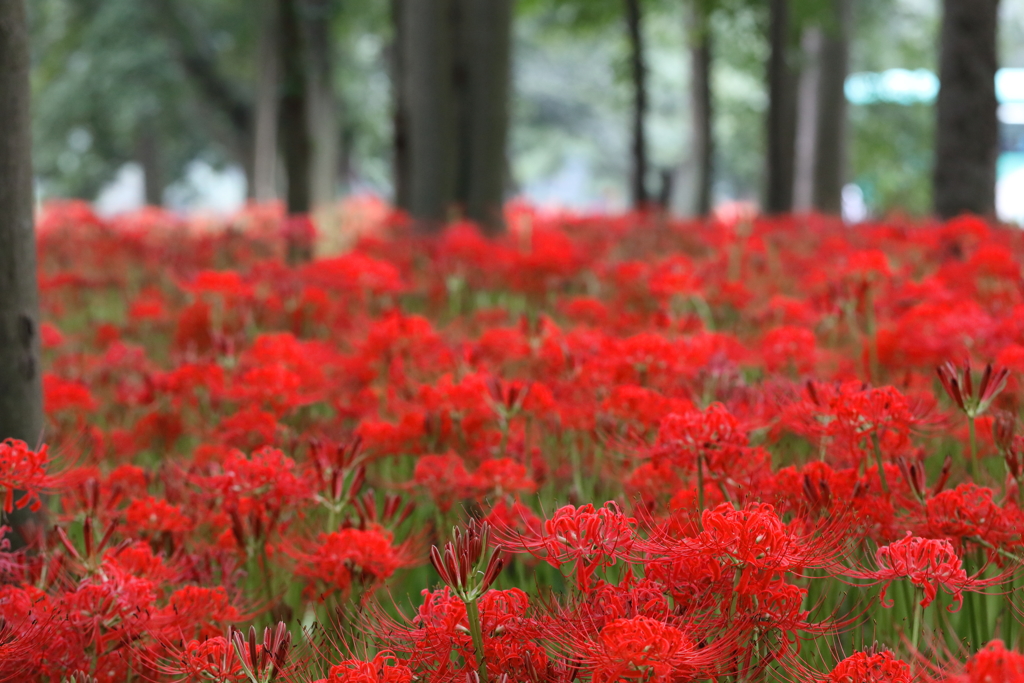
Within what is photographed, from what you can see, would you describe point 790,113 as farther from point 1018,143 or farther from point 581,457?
point 1018,143

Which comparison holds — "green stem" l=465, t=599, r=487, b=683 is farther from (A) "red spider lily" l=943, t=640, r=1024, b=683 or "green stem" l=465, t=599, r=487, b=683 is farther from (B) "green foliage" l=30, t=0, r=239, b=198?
(B) "green foliage" l=30, t=0, r=239, b=198

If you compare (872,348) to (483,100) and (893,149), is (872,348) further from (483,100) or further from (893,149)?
Answer: (893,149)

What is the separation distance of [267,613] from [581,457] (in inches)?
39.6

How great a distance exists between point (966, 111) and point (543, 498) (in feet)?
16.9

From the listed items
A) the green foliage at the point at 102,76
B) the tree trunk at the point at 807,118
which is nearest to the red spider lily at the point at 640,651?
the tree trunk at the point at 807,118

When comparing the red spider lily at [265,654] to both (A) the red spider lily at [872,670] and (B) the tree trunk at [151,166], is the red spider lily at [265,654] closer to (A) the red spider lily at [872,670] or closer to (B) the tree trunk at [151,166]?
(A) the red spider lily at [872,670]

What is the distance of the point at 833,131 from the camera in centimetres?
1304

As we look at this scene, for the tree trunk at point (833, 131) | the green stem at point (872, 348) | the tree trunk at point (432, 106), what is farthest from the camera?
the tree trunk at point (833, 131)

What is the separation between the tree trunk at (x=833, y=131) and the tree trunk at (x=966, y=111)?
6.46 m

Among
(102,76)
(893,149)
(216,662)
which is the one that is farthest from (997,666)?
(893,149)

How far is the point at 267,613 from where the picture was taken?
2.02 metres

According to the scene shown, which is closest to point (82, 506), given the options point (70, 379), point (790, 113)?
point (70, 379)

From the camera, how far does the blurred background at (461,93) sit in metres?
7.96

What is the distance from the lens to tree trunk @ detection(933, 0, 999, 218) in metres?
6.08
